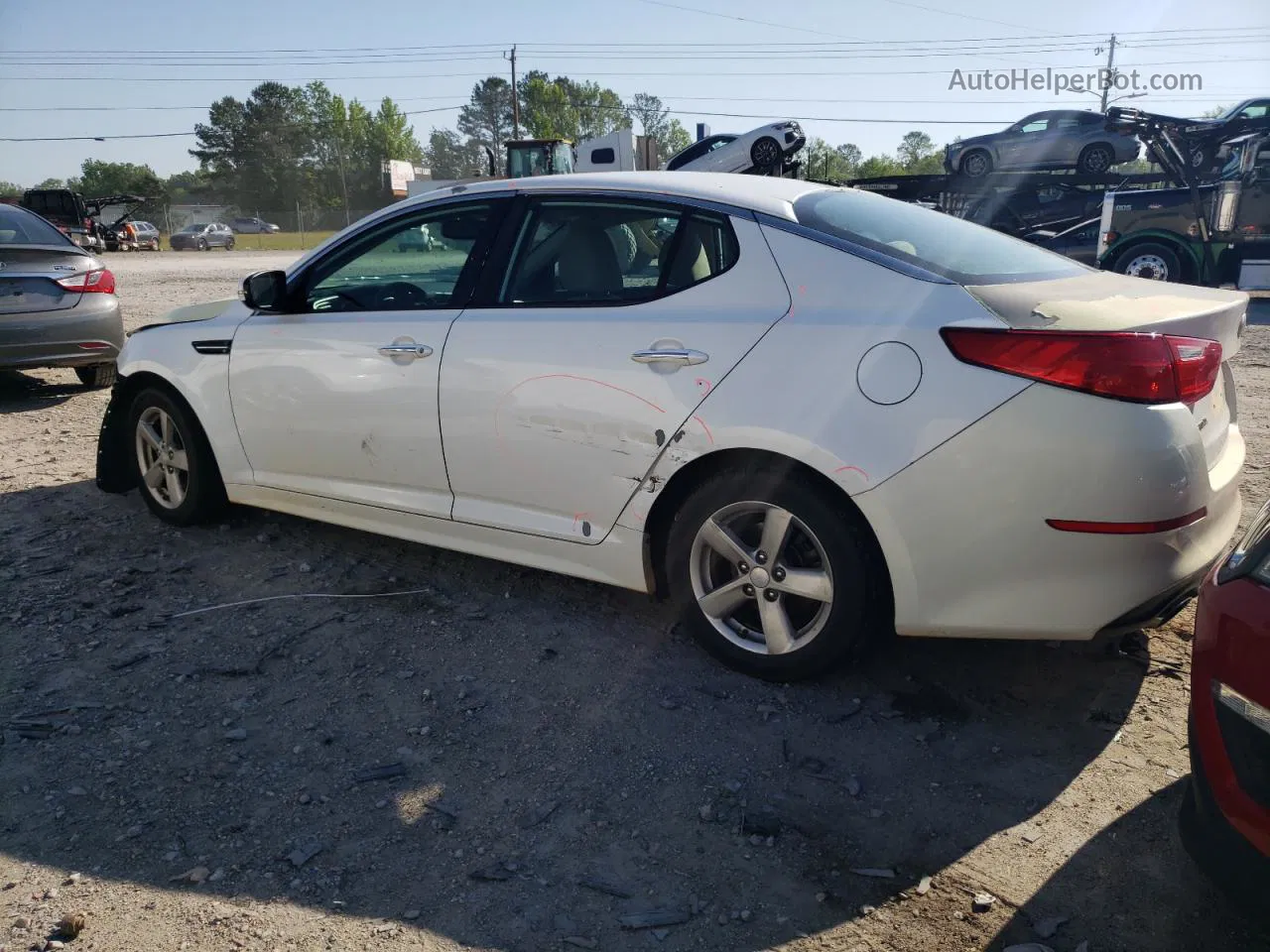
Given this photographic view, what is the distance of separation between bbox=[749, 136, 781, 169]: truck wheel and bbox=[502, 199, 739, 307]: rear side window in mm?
17159

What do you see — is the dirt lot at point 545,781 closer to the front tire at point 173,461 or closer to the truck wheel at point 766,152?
the front tire at point 173,461

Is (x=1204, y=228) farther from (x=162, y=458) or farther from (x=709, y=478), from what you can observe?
A: (x=162, y=458)

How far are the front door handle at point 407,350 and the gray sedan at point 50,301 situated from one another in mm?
5221

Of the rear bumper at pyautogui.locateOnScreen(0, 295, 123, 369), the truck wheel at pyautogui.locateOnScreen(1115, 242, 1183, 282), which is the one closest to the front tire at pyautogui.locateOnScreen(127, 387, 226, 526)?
the rear bumper at pyautogui.locateOnScreen(0, 295, 123, 369)

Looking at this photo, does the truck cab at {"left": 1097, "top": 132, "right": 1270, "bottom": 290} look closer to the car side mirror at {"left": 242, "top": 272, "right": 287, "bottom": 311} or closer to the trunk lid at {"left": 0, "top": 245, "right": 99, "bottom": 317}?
the car side mirror at {"left": 242, "top": 272, "right": 287, "bottom": 311}

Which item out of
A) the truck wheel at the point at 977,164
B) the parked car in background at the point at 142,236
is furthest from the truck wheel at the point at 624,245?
the parked car in background at the point at 142,236

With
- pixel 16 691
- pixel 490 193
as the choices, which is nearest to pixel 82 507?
pixel 16 691

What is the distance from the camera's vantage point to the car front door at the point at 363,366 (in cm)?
367

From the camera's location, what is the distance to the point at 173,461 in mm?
4672

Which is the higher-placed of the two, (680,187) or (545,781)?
(680,187)

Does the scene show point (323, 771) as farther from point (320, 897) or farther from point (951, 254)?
point (951, 254)

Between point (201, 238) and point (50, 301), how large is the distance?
1754 inches

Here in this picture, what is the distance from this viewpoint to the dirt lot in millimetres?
2207

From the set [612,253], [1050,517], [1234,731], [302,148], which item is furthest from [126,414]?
[302,148]
